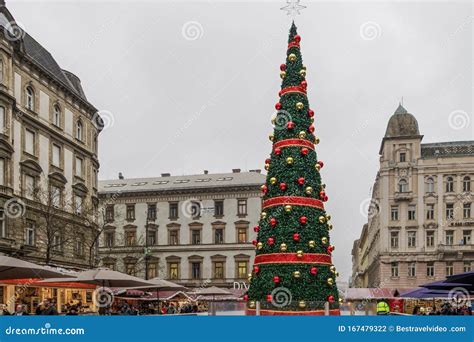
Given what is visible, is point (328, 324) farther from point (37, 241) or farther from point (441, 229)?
point (441, 229)

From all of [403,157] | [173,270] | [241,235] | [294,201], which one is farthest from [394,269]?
[294,201]

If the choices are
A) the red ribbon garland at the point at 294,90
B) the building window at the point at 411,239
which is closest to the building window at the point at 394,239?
the building window at the point at 411,239

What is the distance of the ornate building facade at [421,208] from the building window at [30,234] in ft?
123

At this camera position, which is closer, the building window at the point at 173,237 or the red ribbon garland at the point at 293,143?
the red ribbon garland at the point at 293,143

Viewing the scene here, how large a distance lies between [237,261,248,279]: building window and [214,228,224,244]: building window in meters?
3.31

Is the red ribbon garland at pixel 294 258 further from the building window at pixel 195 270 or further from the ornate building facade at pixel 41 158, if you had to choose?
the building window at pixel 195 270

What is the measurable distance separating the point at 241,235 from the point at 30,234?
32.7 meters

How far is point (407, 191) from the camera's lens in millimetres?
61719

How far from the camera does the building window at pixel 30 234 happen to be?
36.7 metres

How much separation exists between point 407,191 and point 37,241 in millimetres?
38748

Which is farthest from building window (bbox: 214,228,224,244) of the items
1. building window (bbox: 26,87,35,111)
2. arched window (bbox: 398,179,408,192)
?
building window (bbox: 26,87,35,111)

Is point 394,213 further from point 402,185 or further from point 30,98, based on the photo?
point 30,98

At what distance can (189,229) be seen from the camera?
68.1 m

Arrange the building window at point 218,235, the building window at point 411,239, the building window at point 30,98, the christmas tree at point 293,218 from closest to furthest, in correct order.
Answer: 1. the christmas tree at point 293,218
2. the building window at point 30,98
3. the building window at point 411,239
4. the building window at point 218,235
